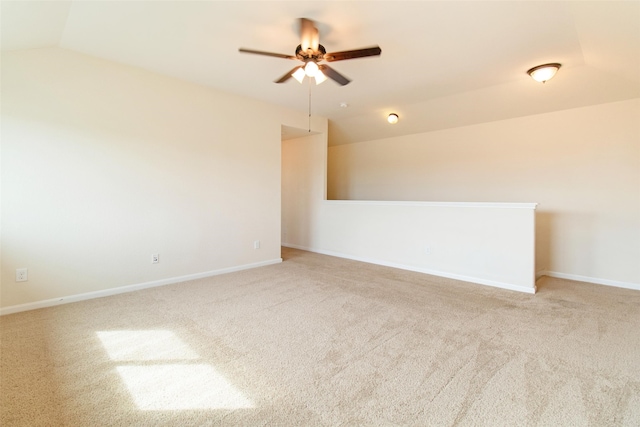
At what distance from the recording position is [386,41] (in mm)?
2758

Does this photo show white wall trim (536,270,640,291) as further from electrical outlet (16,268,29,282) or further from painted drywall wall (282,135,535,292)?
electrical outlet (16,268,29,282)

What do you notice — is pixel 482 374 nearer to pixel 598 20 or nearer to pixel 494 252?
pixel 494 252

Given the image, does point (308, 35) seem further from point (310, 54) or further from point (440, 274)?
point (440, 274)

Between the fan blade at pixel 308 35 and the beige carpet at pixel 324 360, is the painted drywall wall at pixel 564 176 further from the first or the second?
the fan blade at pixel 308 35

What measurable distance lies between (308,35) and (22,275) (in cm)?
346

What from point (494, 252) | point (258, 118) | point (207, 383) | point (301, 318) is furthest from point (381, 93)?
point (207, 383)

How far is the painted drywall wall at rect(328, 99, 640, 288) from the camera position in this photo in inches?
146

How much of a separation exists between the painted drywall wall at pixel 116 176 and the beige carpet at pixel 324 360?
0.50 meters

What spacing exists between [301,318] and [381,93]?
326cm

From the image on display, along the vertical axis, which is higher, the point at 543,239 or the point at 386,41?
the point at 386,41

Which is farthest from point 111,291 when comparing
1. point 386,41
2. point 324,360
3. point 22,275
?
point 386,41

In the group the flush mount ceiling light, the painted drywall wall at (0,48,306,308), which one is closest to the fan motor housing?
the painted drywall wall at (0,48,306,308)

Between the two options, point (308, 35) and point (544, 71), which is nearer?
point (308, 35)

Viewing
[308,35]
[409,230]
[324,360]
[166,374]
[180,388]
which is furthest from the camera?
[409,230]
